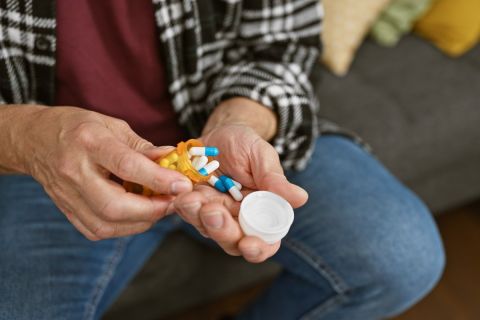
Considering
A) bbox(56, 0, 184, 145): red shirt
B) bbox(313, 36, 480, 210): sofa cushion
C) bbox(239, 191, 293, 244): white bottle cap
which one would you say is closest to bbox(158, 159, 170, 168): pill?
bbox(239, 191, 293, 244): white bottle cap

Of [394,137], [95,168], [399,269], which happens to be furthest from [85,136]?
[394,137]

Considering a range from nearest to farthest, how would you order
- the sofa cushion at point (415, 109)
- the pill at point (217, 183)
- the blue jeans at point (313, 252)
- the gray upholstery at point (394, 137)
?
the pill at point (217, 183)
the blue jeans at point (313, 252)
the gray upholstery at point (394, 137)
the sofa cushion at point (415, 109)

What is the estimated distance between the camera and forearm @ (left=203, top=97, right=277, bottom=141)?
0.72 meters

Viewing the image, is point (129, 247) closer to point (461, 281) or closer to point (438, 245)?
point (438, 245)

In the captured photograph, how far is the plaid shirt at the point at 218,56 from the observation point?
26.4 inches

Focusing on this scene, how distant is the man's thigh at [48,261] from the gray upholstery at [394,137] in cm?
21

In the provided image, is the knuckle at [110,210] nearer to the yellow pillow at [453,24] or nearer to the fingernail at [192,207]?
the fingernail at [192,207]

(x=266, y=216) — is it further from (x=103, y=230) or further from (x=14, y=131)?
(x=14, y=131)

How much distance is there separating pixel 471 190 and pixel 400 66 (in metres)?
0.45

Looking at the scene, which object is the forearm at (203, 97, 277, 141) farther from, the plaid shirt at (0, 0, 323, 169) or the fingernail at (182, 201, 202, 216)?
the fingernail at (182, 201, 202, 216)

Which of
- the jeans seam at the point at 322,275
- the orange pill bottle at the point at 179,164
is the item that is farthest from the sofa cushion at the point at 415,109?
the orange pill bottle at the point at 179,164

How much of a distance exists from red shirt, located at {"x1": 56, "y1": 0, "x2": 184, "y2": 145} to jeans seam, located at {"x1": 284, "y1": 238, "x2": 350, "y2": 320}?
30 cm

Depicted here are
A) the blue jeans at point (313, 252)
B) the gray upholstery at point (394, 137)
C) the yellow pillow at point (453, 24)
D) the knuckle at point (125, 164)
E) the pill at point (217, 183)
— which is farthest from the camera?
the yellow pillow at point (453, 24)

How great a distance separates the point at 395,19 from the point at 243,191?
100cm
